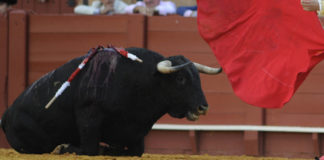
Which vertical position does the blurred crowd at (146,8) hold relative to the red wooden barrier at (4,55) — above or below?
above

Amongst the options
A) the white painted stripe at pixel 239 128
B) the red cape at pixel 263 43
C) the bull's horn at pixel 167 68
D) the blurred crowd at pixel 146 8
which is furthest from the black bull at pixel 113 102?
the blurred crowd at pixel 146 8

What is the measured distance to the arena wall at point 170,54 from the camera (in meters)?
9.42

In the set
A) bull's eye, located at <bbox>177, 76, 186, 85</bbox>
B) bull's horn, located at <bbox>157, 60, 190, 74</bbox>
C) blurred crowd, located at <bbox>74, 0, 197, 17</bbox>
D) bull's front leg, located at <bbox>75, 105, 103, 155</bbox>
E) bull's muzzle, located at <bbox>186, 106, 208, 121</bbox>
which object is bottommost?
bull's front leg, located at <bbox>75, 105, 103, 155</bbox>

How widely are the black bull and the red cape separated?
402 mm

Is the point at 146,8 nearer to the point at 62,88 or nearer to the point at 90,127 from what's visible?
the point at 62,88

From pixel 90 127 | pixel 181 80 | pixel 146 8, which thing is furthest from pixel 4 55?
pixel 181 80

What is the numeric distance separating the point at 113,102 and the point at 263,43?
1.17 m

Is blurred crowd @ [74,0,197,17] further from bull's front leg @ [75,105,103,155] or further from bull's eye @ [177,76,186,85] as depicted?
bull's front leg @ [75,105,103,155]

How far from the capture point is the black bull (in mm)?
6910

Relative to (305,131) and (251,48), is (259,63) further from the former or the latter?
(305,131)

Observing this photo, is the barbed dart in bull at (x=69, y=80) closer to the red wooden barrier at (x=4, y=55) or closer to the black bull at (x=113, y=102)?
the black bull at (x=113, y=102)

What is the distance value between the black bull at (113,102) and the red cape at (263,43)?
0.40 meters

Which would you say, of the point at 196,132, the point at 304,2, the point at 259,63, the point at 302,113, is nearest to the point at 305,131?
the point at 302,113

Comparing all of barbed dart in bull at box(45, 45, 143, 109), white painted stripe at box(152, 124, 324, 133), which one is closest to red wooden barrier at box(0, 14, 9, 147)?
white painted stripe at box(152, 124, 324, 133)
